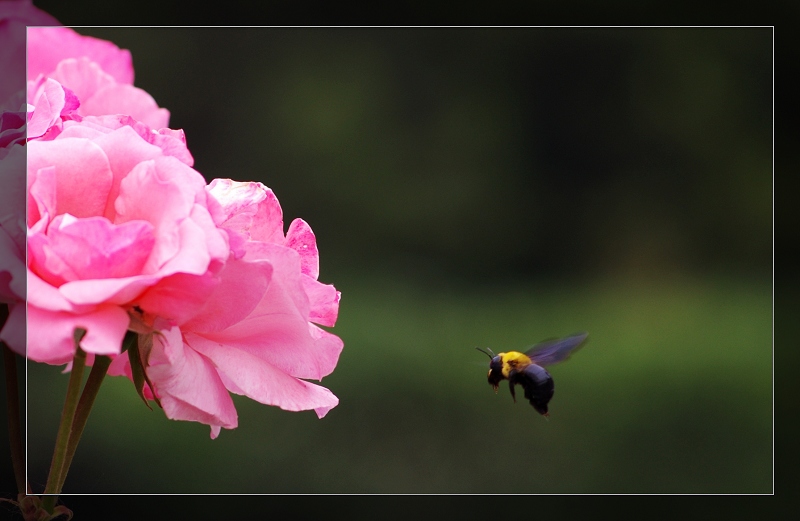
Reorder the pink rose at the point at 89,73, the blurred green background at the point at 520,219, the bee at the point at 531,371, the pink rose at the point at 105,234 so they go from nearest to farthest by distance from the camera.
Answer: the pink rose at the point at 105,234 < the pink rose at the point at 89,73 < the bee at the point at 531,371 < the blurred green background at the point at 520,219

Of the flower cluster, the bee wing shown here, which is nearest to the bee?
the bee wing

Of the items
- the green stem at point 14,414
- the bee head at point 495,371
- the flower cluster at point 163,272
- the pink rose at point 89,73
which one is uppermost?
the pink rose at point 89,73

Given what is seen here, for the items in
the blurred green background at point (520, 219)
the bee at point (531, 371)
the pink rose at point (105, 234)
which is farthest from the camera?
the blurred green background at point (520, 219)

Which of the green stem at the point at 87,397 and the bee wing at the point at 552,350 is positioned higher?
the green stem at the point at 87,397

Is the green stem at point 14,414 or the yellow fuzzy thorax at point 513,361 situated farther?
the yellow fuzzy thorax at point 513,361

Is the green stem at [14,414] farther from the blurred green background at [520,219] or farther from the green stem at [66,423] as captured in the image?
the blurred green background at [520,219]

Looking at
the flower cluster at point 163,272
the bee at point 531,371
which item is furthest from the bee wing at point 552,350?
the flower cluster at point 163,272

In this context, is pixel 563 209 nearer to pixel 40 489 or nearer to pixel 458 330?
pixel 458 330
